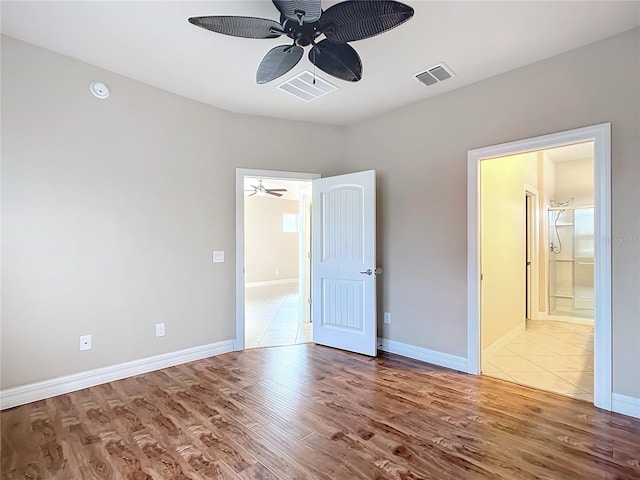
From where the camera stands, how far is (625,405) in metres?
2.41

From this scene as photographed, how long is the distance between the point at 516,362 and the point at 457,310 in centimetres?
96

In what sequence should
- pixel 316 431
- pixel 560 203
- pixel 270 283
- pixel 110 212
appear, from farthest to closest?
pixel 270 283, pixel 560 203, pixel 110 212, pixel 316 431

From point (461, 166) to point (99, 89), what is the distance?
3392mm

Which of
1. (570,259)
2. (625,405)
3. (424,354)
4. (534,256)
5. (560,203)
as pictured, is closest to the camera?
(625,405)

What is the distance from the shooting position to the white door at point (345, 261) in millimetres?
3727

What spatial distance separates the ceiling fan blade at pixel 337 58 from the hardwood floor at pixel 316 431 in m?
2.39

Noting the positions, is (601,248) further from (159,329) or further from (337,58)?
(159,329)

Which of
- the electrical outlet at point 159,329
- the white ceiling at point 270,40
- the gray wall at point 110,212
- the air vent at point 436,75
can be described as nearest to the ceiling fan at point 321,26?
the white ceiling at point 270,40

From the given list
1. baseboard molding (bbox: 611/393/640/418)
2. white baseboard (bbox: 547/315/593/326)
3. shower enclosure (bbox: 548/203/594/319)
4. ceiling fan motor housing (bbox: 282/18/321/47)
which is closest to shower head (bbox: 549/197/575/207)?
shower enclosure (bbox: 548/203/594/319)

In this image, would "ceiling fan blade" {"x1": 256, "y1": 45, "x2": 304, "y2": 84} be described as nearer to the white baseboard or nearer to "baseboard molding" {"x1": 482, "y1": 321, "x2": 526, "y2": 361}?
"baseboard molding" {"x1": 482, "y1": 321, "x2": 526, "y2": 361}

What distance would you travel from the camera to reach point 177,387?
2.93 m

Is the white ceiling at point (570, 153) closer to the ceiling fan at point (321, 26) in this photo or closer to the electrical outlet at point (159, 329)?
the ceiling fan at point (321, 26)

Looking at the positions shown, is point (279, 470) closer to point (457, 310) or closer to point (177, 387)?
point (177, 387)

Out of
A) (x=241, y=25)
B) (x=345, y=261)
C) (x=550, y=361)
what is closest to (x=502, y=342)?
(x=550, y=361)
